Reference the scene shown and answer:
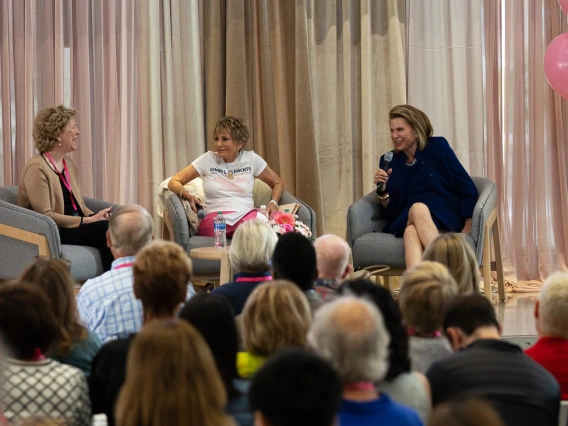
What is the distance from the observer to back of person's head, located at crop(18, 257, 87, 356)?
2.70 meters

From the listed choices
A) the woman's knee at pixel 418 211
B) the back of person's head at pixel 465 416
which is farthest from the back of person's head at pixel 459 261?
the woman's knee at pixel 418 211

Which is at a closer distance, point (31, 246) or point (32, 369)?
point (32, 369)

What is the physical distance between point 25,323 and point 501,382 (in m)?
1.20

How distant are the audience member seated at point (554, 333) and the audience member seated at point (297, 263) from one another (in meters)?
0.79

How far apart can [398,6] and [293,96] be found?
1049mm

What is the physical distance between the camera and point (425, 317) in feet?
8.87

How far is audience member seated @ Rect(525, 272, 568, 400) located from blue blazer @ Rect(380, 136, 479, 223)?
3187 mm

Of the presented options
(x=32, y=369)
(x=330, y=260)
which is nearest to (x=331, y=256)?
(x=330, y=260)

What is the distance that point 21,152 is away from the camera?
22.5ft

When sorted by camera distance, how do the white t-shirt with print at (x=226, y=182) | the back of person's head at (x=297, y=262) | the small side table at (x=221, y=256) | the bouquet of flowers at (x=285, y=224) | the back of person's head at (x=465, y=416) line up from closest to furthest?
the back of person's head at (x=465, y=416) < the back of person's head at (x=297, y=262) < the small side table at (x=221, y=256) < the bouquet of flowers at (x=285, y=224) < the white t-shirt with print at (x=226, y=182)

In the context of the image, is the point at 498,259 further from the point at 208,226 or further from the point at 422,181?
the point at 208,226

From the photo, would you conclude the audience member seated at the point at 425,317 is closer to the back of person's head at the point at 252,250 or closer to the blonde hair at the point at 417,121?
the back of person's head at the point at 252,250

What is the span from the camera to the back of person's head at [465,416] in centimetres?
131

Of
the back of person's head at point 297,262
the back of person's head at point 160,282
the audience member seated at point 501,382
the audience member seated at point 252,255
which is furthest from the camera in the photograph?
the audience member seated at point 252,255
